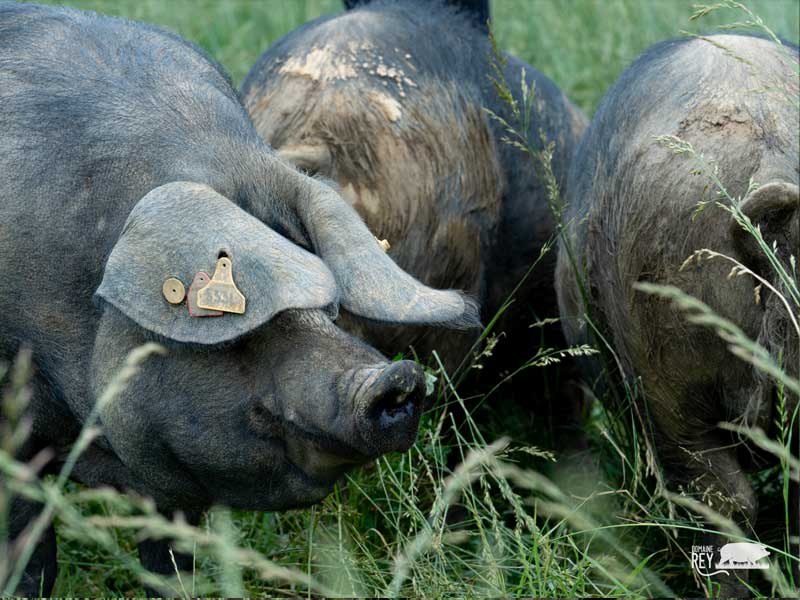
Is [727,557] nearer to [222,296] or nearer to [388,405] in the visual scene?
[388,405]

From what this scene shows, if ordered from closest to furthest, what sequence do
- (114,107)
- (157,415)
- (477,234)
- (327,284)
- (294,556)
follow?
(327,284)
(157,415)
(114,107)
(294,556)
(477,234)

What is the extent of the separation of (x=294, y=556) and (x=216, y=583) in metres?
0.22

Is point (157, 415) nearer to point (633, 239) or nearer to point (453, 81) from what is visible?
point (633, 239)

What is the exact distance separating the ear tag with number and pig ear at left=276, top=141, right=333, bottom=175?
4.19ft

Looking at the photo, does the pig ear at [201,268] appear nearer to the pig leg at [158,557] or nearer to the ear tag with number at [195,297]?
the ear tag with number at [195,297]

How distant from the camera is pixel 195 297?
2152 millimetres

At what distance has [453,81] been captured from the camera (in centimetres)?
383

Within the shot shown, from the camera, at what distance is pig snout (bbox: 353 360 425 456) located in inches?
82.7

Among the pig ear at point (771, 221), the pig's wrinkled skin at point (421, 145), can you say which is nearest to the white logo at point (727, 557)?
the pig ear at point (771, 221)

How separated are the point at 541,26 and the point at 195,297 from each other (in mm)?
4209

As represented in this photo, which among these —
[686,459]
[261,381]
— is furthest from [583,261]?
[261,381]

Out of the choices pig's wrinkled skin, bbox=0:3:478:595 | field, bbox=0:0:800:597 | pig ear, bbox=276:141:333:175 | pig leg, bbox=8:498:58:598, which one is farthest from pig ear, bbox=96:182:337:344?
pig ear, bbox=276:141:333:175

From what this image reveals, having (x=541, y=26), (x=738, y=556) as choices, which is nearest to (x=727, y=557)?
(x=738, y=556)

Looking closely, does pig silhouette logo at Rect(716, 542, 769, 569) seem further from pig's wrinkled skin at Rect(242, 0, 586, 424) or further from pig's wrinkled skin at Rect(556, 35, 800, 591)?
pig's wrinkled skin at Rect(242, 0, 586, 424)
